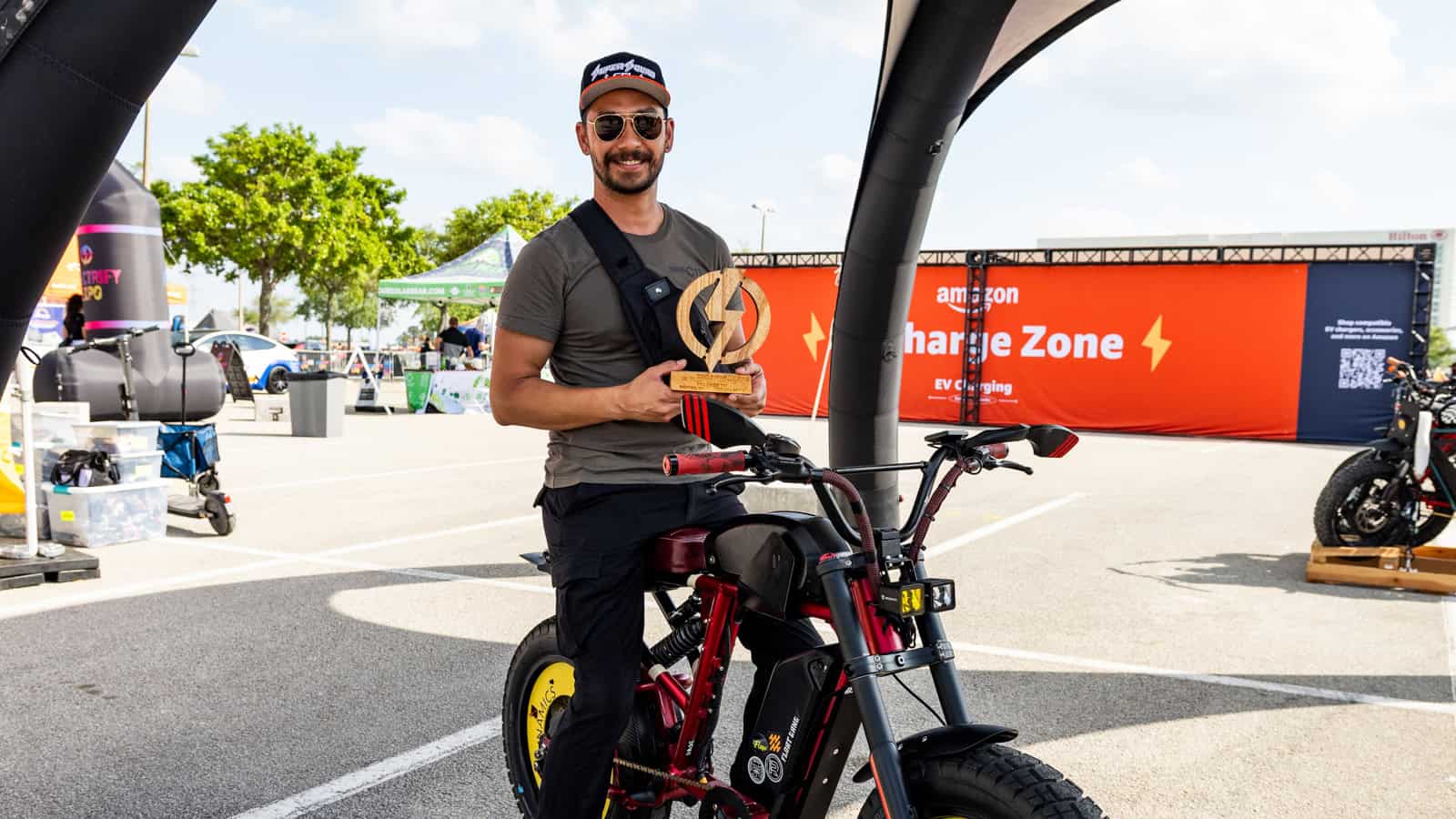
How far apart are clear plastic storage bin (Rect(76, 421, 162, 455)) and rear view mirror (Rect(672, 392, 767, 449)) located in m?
6.80

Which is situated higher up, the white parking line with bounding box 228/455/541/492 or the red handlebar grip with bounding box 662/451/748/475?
the red handlebar grip with bounding box 662/451/748/475

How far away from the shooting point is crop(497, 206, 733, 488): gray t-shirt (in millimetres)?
2498

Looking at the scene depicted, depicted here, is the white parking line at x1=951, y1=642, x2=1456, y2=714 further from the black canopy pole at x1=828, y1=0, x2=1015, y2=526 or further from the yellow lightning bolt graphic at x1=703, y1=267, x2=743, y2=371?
the yellow lightning bolt graphic at x1=703, y1=267, x2=743, y2=371

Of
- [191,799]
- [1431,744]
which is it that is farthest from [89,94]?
[1431,744]

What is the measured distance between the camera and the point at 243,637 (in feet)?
17.7

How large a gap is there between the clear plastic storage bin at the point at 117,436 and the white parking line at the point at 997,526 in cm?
539

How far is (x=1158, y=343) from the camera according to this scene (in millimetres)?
22109

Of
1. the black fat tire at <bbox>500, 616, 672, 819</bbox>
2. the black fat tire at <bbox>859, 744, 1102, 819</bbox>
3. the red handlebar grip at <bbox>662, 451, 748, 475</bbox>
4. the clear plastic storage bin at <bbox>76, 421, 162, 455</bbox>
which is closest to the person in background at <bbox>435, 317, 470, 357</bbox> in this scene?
the clear plastic storage bin at <bbox>76, 421, 162, 455</bbox>

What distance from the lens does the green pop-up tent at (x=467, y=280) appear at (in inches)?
915

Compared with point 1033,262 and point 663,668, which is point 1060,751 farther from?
point 1033,262

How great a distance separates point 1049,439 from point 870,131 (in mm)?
3566

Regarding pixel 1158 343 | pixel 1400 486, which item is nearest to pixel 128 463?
pixel 1400 486

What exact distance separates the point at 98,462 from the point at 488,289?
51.8 ft

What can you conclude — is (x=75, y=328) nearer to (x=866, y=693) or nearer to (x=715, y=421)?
(x=715, y=421)
